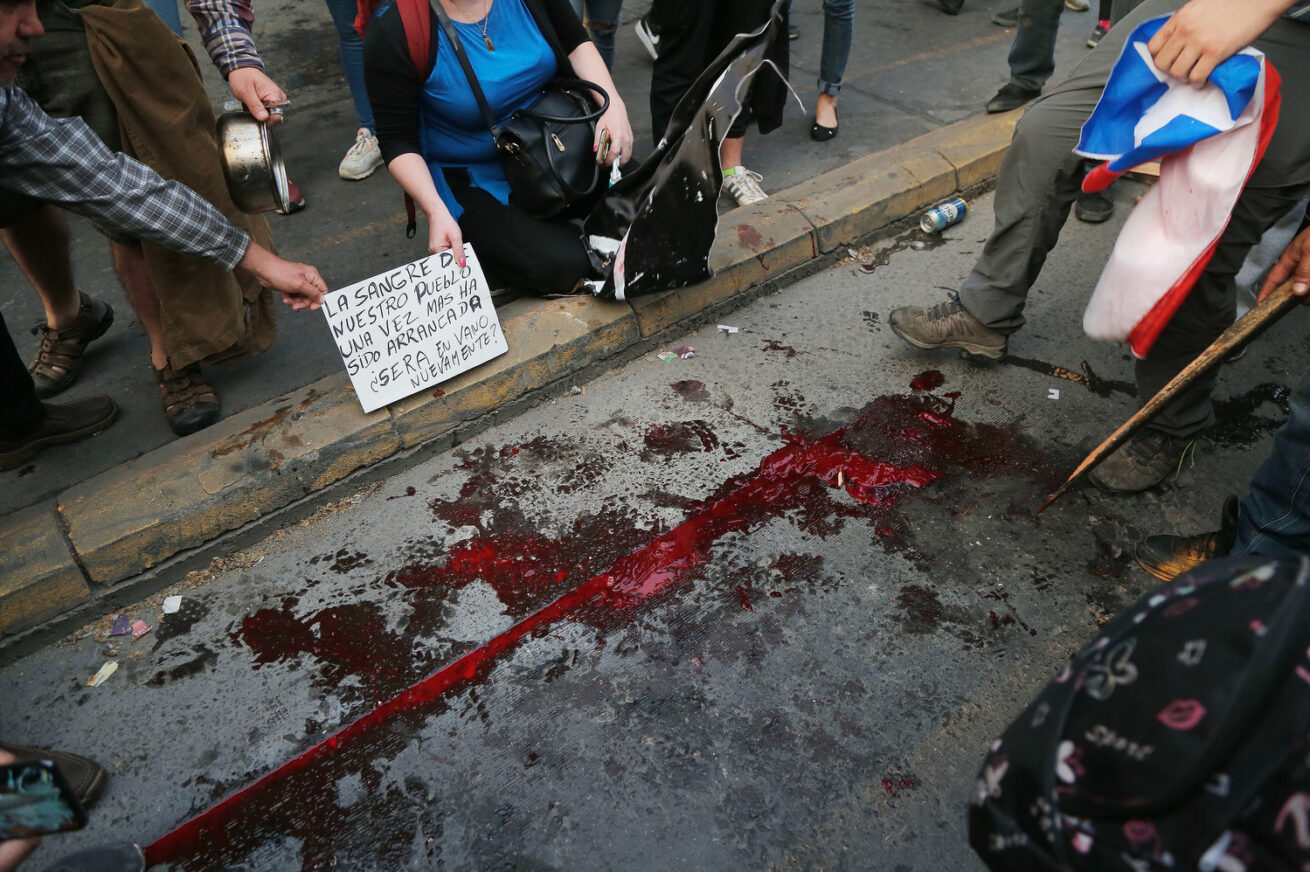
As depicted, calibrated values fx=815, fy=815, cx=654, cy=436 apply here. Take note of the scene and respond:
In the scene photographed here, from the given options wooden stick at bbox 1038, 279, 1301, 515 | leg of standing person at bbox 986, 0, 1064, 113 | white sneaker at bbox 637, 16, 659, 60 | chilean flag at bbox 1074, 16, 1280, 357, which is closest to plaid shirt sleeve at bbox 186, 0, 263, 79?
chilean flag at bbox 1074, 16, 1280, 357

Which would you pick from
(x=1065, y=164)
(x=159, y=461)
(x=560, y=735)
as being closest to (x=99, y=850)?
(x=560, y=735)

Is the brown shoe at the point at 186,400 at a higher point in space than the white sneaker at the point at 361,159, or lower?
lower

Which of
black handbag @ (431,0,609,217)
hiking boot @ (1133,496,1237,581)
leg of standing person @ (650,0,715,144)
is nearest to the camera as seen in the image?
hiking boot @ (1133,496,1237,581)

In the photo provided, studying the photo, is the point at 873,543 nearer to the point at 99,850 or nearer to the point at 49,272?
the point at 99,850

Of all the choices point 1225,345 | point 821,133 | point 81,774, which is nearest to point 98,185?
point 81,774

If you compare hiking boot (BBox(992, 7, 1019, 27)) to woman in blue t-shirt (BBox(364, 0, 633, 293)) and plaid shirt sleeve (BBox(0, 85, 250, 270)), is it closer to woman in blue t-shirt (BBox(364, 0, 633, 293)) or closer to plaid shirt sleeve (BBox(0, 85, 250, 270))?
woman in blue t-shirt (BBox(364, 0, 633, 293))

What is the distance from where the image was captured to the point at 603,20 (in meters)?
4.19

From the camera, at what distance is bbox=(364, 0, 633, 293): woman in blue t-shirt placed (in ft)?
8.84

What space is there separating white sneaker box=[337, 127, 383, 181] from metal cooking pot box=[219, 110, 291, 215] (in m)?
1.82

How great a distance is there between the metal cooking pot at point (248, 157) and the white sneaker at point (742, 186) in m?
2.07

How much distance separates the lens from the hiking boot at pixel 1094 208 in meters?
3.73

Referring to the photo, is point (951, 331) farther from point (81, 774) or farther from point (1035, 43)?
point (81, 774)

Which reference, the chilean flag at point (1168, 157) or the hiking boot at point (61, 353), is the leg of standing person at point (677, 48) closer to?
the chilean flag at point (1168, 157)

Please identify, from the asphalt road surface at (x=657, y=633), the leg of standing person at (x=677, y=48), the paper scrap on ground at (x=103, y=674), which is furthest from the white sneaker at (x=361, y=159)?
the paper scrap on ground at (x=103, y=674)
